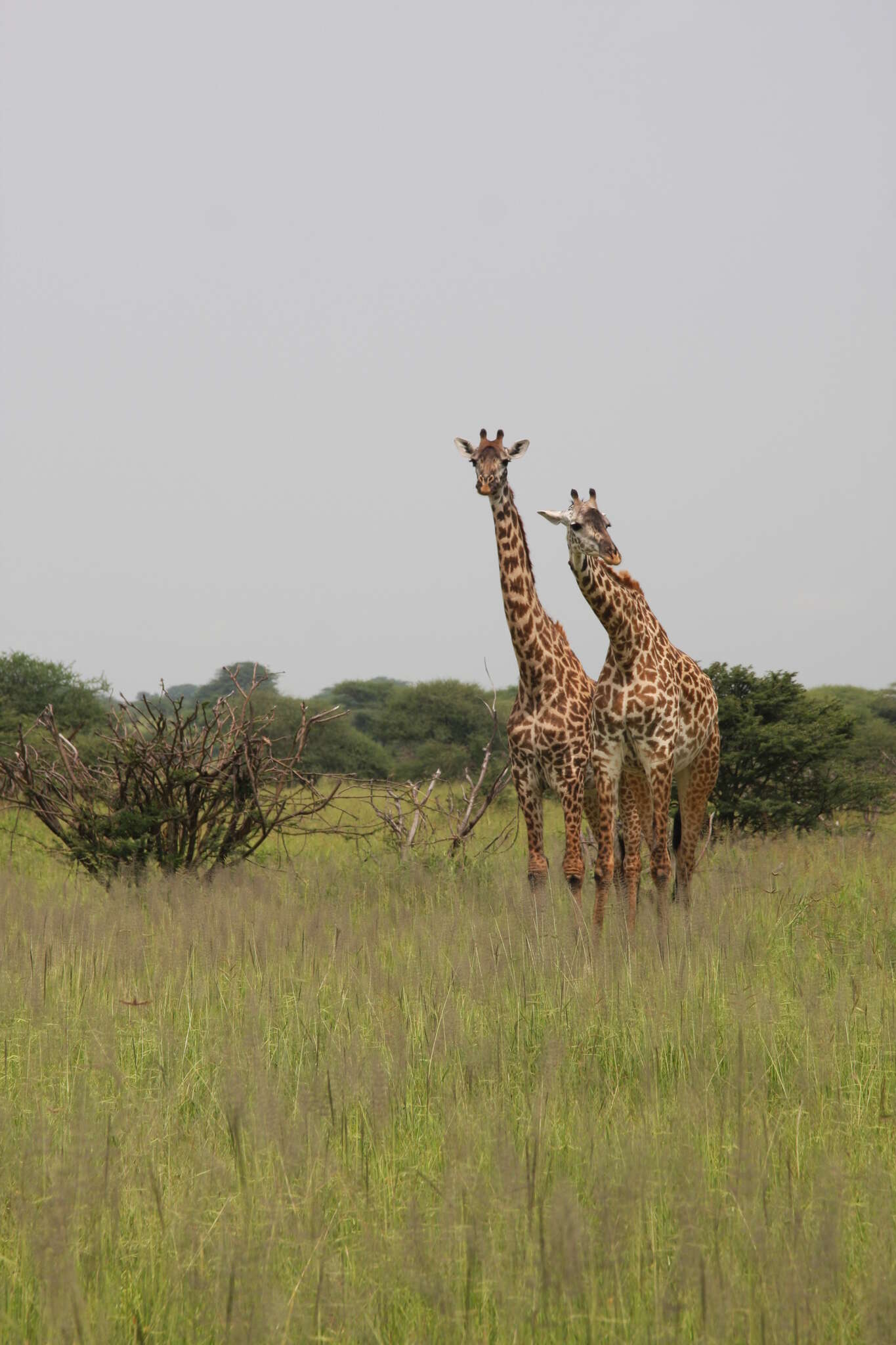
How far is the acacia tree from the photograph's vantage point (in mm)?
9320

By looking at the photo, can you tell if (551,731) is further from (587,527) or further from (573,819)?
(587,527)

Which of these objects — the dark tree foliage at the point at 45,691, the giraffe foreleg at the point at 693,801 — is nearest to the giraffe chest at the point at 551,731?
the giraffe foreleg at the point at 693,801

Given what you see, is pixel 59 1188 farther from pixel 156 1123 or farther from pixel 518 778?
pixel 518 778

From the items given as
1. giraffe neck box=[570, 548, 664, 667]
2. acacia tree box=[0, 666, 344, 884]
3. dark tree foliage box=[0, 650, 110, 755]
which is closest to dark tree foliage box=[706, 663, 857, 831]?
acacia tree box=[0, 666, 344, 884]

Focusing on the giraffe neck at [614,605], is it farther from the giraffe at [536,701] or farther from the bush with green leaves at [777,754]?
the bush with green leaves at [777,754]

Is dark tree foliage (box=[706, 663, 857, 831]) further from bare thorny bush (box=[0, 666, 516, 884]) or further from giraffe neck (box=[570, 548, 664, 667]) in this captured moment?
giraffe neck (box=[570, 548, 664, 667])

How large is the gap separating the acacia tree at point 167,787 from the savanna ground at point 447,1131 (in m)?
2.62

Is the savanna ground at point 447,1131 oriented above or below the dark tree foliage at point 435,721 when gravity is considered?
below

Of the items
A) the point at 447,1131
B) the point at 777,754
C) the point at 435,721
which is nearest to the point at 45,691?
the point at 435,721

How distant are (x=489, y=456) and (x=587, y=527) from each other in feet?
3.68

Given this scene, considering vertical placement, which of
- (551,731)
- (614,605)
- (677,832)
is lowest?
(677,832)

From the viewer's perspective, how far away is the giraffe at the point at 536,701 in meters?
7.31

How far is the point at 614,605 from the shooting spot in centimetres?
680

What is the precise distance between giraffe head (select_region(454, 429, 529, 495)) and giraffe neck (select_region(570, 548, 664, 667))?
35.7 inches
